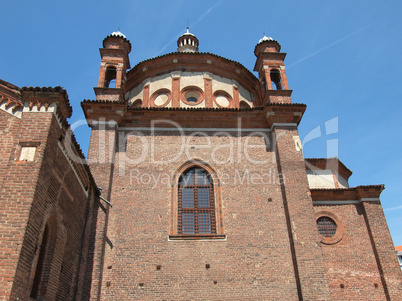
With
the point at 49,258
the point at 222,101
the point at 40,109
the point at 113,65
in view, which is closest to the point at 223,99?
the point at 222,101

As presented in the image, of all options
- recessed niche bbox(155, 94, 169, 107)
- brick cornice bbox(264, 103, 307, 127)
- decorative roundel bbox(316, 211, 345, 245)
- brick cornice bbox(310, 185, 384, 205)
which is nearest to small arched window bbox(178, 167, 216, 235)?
brick cornice bbox(264, 103, 307, 127)

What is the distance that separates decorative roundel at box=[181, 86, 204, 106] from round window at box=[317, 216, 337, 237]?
796cm

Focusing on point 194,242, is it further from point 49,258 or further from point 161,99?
point 161,99

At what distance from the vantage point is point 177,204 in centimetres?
1277

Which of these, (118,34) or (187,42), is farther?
(187,42)

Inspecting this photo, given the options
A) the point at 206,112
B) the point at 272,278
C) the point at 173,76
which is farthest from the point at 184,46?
the point at 272,278

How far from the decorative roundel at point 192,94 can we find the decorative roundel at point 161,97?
0.73 metres

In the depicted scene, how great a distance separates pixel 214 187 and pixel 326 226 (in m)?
5.76

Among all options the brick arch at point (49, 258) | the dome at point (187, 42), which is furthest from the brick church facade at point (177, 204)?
the dome at point (187, 42)

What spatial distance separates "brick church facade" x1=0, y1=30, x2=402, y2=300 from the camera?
8.52 metres

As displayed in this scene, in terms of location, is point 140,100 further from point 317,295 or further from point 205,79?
point 317,295

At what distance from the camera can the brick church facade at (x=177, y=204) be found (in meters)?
8.52

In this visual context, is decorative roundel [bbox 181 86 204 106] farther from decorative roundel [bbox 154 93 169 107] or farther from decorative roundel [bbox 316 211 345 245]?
decorative roundel [bbox 316 211 345 245]

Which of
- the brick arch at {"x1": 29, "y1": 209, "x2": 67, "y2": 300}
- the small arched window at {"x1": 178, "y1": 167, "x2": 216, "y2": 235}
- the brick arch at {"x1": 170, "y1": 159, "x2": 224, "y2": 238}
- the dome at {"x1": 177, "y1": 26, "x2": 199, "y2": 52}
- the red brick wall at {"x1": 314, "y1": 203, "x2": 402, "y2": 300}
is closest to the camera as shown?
the brick arch at {"x1": 29, "y1": 209, "x2": 67, "y2": 300}
